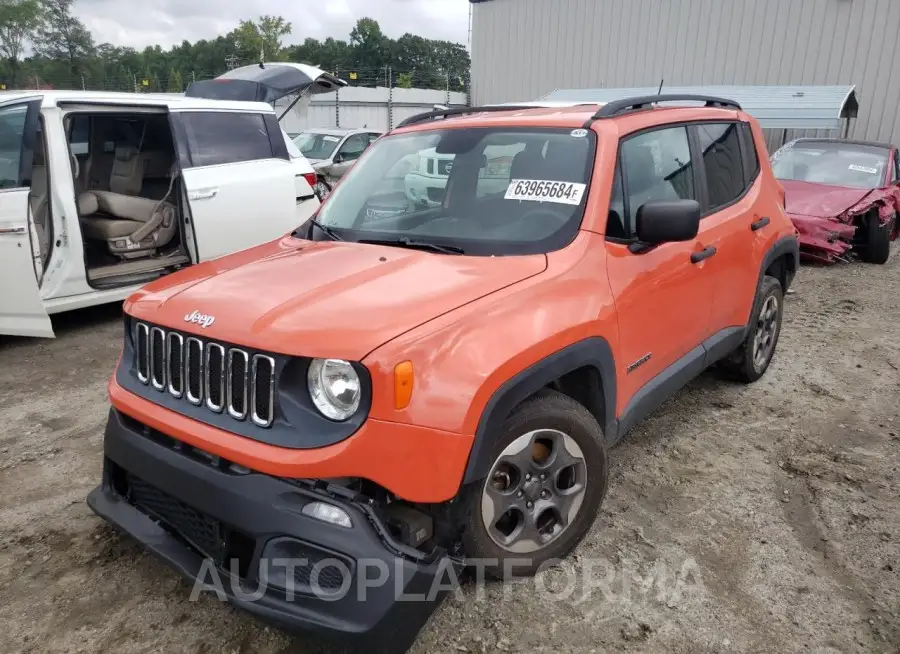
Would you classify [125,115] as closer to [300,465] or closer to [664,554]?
[300,465]

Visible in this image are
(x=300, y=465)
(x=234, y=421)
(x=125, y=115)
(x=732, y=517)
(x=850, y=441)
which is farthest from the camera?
(x=125, y=115)

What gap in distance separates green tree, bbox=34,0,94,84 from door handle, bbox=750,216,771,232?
6466 cm

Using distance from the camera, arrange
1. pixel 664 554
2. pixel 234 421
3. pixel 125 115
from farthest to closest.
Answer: pixel 125 115, pixel 664 554, pixel 234 421

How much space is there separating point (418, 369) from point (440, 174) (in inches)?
59.6

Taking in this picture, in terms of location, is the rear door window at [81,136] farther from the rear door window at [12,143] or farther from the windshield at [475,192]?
the windshield at [475,192]

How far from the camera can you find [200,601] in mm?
2529

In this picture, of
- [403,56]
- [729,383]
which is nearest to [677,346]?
[729,383]

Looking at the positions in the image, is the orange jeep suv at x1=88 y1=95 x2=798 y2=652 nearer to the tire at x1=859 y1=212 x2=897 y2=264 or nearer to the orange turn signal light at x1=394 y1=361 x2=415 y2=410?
the orange turn signal light at x1=394 y1=361 x2=415 y2=410

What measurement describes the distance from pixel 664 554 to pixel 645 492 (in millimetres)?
506

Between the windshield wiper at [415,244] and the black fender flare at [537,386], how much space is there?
0.63 metres

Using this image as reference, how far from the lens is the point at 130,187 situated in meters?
6.93

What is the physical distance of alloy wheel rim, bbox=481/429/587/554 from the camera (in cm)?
240

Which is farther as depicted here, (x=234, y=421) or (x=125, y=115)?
(x=125, y=115)

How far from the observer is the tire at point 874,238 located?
8672 mm
